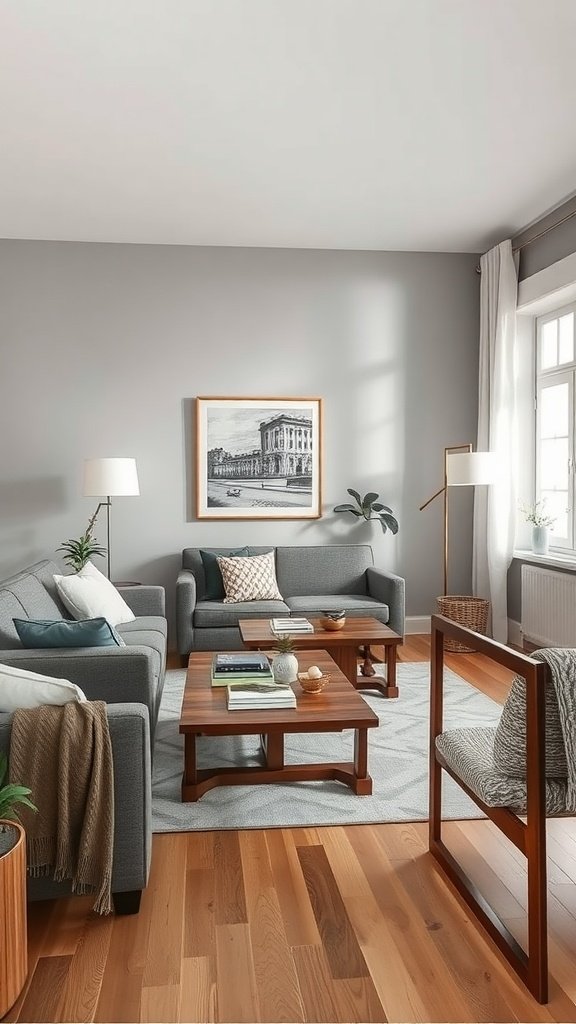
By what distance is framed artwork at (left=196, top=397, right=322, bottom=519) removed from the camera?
19.3ft

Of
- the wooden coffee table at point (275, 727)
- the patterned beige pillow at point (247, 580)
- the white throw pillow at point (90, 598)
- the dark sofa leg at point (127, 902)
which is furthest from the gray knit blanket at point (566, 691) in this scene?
the patterned beige pillow at point (247, 580)

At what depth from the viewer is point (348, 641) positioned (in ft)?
13.4

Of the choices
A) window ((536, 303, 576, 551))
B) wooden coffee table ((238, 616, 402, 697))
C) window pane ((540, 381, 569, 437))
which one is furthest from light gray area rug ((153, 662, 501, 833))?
window pane ((540, 381, 569, 437))

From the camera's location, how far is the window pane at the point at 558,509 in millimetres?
5363

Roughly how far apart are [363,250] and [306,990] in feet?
17.6

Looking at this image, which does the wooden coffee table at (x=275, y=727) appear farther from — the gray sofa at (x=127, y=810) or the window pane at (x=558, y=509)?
the window pane at (x=558, y=509)

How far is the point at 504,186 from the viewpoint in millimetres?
4695

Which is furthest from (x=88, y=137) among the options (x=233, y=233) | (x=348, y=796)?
(x=348, y=796)

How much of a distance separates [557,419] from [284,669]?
3348 mm

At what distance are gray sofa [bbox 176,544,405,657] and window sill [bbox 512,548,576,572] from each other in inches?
41.0

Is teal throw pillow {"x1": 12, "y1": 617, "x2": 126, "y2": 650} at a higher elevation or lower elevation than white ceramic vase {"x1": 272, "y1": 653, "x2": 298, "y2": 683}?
higher

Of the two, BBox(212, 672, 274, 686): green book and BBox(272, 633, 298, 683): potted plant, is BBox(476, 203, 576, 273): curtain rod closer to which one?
BBox(272, 633, 298, 683): potted plant

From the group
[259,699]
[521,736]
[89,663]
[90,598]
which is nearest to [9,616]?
[89,663]

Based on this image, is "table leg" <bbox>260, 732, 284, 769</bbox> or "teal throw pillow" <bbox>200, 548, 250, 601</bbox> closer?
"table leg" <bbox>260, 732, 284, 769</bbox>
